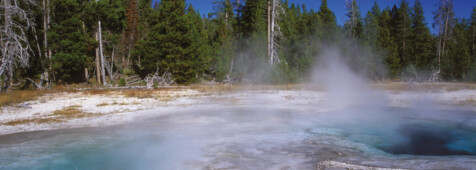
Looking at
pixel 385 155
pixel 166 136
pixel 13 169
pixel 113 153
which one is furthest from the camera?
pixel 166 136

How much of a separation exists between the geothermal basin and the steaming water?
0.02 metres

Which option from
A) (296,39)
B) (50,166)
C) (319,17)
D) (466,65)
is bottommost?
(50,166)

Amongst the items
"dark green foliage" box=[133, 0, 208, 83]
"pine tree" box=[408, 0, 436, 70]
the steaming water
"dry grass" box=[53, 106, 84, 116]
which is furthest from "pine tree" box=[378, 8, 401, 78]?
"dry grass" box=[53, 106, 84, 116]

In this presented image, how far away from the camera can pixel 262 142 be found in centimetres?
786

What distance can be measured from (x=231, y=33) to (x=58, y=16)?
1607cm

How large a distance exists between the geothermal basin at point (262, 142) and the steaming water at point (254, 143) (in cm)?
2

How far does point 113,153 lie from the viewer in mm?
7281

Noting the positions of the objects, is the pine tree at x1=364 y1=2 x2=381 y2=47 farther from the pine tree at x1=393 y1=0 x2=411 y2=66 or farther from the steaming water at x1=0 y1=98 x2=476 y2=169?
the steaming water at x1=0 y1=98 x2=476 y2=169

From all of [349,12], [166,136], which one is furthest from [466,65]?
[166,136]

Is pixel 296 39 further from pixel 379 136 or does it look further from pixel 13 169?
pixel 13 169

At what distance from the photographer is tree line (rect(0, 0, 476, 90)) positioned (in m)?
24.1

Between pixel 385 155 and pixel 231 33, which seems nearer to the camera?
pixel 385 155

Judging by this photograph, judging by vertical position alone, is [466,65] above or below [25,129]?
above

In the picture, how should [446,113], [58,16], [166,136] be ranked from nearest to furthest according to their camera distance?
[166,136], [446,113], [58,16]
